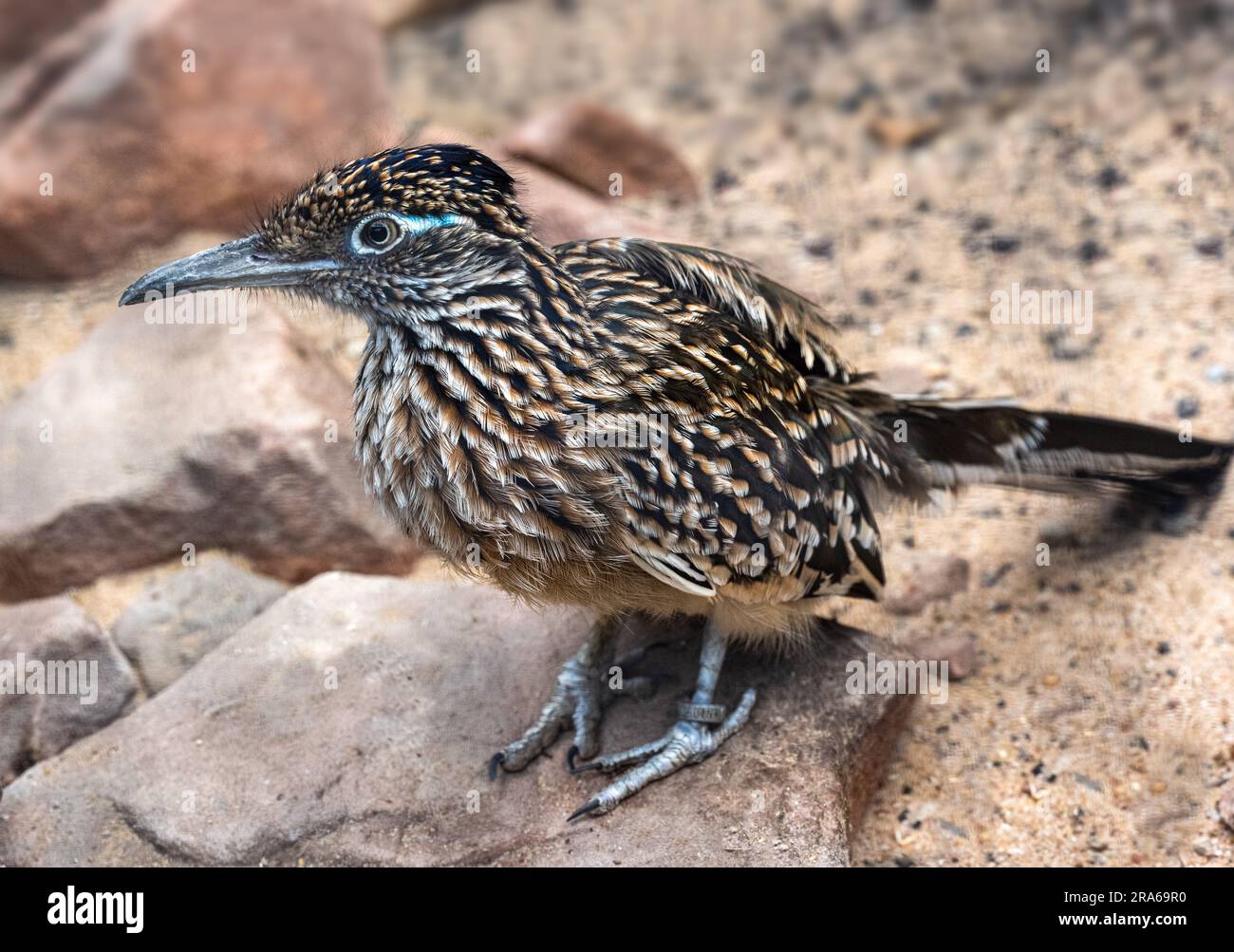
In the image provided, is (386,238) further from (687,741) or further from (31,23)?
(31,23)

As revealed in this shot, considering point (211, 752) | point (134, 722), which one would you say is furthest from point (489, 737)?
point (134, 722)

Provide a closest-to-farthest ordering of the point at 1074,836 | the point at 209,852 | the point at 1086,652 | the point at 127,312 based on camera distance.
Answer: the point at 209,852
the point at 1074,836
the point at 1086,652
the point at 127,312

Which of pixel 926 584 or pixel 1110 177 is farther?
pixel 1110 177

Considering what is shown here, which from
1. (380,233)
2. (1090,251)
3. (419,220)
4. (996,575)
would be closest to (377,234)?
(380,233)

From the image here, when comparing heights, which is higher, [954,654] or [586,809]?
[954,654]

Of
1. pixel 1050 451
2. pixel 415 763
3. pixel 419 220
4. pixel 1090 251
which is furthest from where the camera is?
pixel 1090 251

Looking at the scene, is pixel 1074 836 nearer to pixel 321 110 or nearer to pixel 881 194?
pixel 881 194
